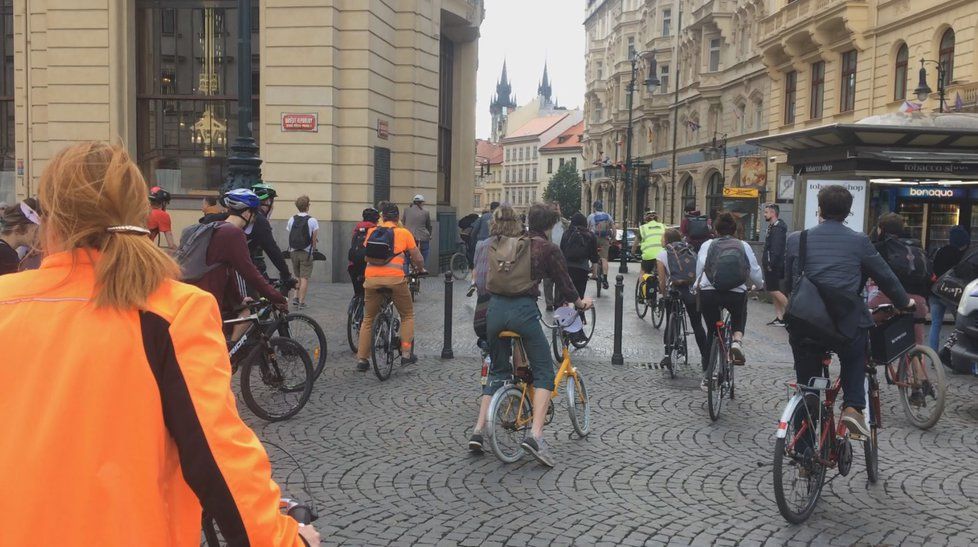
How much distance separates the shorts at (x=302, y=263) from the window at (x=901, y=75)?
78.8 feet

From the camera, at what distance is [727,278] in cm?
778

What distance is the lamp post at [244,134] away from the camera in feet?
35.4

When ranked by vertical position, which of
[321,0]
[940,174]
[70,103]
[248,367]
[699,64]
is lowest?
[248,367]

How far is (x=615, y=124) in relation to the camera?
244 ft

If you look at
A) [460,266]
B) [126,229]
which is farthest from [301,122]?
[126,229]

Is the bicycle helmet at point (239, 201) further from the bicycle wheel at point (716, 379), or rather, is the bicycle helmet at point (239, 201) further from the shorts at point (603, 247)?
the shorts at point (603, 247)

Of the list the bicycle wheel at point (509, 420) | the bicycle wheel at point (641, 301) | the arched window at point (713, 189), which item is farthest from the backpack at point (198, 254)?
the arched window at point (713, 189)

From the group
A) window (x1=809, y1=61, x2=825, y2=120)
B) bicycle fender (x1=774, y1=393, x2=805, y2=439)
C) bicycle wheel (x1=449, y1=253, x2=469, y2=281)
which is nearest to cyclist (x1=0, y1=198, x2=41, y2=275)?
bicycle fender (x1=774, y1=393, x2=805, y2=439)

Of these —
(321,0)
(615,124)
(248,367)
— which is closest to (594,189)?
(615,124)

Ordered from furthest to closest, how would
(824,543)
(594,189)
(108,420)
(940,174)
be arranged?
1. (594,189)
2. (940,174)
3. (824,543)
4. (108,420)

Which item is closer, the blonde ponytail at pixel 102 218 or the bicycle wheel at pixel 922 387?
the blonde ponytail at pixel 102 218

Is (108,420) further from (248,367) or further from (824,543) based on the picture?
(248,367)

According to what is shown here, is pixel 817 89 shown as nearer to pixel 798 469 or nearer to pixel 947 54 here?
pixel 947 54

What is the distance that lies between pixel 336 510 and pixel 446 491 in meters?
0.72
